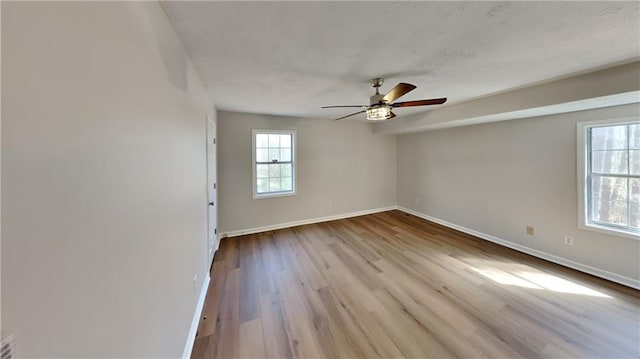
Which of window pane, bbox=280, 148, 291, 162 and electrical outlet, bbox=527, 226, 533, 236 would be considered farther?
window pane, bbox=280, 148, 291, 162

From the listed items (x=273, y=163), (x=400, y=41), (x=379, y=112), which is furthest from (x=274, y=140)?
(x=400, y=41)

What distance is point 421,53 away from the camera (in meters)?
1.80

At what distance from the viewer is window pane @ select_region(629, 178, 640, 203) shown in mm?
2488

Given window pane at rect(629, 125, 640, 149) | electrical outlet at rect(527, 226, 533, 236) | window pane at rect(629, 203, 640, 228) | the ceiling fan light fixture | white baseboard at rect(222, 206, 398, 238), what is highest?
the ceiling fan light fixture

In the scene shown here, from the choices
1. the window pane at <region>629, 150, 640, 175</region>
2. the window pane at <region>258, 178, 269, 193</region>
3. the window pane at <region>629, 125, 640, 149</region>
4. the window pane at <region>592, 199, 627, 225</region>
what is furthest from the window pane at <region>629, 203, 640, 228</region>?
the window pane at <region>258, 178, 269, 193</region>

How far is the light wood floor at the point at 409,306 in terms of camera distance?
1706mm

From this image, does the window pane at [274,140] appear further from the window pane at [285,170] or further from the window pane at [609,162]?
the window pane at [609,162]

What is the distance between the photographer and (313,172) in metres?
4.76

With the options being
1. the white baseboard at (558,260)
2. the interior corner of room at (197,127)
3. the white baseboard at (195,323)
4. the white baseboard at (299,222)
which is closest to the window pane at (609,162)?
the interior corner of room at (197,127)

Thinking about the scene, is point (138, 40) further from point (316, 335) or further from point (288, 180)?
point (288, 180)

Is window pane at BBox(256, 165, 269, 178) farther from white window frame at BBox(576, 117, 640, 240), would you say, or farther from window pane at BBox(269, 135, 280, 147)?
white window frame at BBox(576, 117, 640, 240)

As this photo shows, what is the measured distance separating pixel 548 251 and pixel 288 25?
4302 millimetres

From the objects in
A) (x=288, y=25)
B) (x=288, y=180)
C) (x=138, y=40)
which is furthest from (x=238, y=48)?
(x=288, y=180)

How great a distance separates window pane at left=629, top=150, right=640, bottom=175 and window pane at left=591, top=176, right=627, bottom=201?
0.37ft
